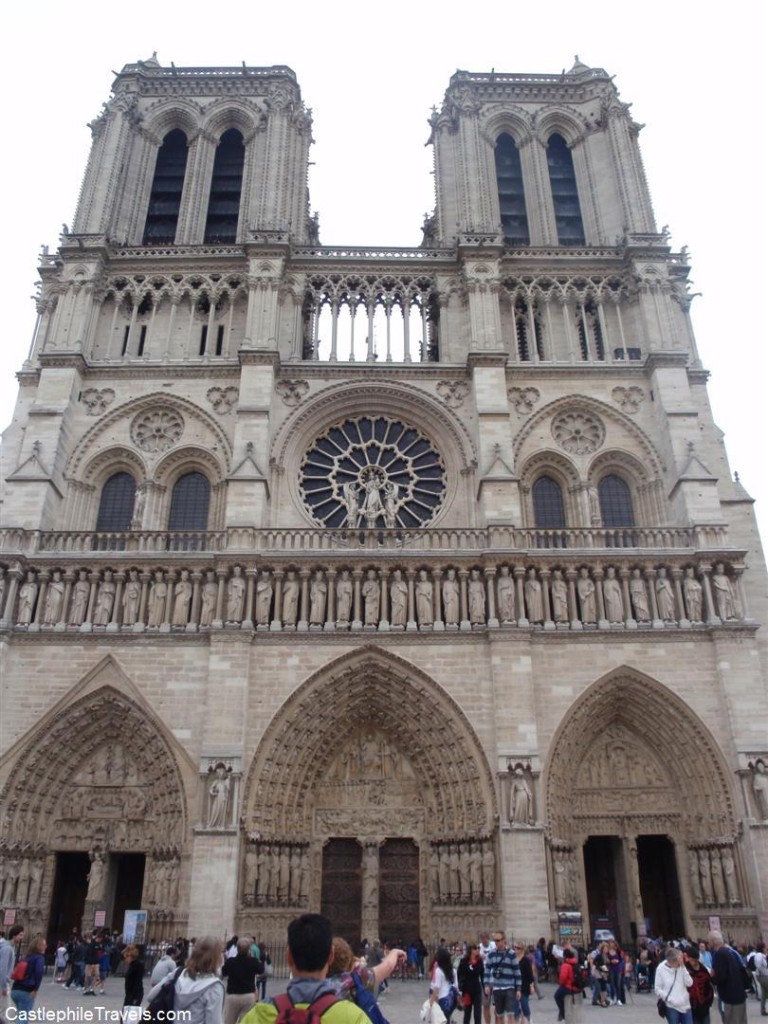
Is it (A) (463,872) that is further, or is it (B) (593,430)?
(B) (593,430)

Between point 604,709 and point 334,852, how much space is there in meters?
6.51

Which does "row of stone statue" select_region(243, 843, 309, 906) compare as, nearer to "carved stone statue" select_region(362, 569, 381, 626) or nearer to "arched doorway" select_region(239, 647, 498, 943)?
"arched doorway" select_region(239, 647, 498, 943)

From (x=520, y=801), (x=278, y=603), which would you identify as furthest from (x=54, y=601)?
(x=520, y=801)

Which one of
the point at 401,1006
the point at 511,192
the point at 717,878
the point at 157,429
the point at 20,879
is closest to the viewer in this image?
the point at 401,1006

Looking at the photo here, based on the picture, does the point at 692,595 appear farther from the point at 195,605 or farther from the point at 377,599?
the point at 195,605

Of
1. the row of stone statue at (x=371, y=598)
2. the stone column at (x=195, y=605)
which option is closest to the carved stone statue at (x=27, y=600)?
the row of stone statue at (x=371, y=598)

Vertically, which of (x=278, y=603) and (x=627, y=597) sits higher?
(x=627, y=597)

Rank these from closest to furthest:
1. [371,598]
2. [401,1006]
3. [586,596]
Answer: [401,1006] → [371,598] → [586,596]

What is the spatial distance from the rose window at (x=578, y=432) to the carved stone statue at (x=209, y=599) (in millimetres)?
9620

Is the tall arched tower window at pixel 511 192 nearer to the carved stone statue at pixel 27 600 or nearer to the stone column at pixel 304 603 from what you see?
the stone column at pixel 304 603

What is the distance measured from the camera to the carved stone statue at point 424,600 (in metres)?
17.7

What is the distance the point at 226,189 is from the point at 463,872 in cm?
2153

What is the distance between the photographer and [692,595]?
58.8 ft

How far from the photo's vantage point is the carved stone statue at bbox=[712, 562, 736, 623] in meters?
17.6
